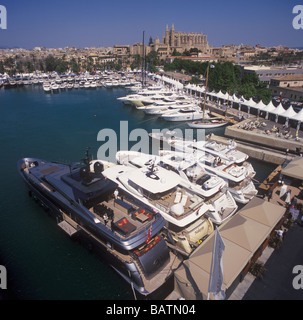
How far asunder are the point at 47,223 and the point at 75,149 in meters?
15.8

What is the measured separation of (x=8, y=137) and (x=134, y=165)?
26.1 m

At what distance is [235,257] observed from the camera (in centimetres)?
1176

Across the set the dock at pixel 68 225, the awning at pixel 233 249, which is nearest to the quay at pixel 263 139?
the awning at pixel 233 249

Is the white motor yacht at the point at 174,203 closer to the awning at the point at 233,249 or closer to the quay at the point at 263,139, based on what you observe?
the awning at the point at 233,249

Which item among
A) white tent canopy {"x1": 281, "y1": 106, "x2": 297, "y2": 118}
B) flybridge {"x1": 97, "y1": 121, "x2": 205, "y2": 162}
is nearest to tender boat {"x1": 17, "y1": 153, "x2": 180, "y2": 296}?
flybridge {"x1": 97, "y1": 121, "x2": 205, "y2": 162}

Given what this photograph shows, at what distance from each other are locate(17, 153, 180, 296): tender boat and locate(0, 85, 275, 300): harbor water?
1110mm

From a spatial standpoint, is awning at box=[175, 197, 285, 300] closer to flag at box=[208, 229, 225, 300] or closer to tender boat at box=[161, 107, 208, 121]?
flag at box=[208, 229, 225, 300]

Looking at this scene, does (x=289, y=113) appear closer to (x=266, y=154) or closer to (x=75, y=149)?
(x=266, y=154)

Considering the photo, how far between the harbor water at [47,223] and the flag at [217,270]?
556cm

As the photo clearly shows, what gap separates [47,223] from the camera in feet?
58.6

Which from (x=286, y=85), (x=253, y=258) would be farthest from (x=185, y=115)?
(x=286, y=85)

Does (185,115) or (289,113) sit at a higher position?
(289,113)

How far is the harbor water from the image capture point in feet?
43.3

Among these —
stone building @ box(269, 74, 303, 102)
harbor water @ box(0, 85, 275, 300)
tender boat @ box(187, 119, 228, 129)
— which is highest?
stone building @ box(269, 74, 303, 102)
